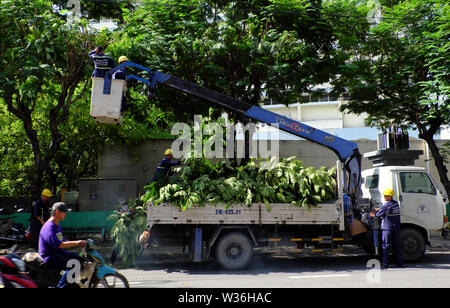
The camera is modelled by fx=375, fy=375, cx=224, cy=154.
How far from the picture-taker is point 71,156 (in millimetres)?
19703

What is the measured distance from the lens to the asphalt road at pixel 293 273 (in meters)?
7.15

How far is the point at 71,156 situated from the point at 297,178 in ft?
47.6

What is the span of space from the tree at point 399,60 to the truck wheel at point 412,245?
4.77m

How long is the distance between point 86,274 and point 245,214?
4.18 meters

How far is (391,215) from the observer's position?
860cm

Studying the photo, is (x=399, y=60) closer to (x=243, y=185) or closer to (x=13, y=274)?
(x=243, y=185)

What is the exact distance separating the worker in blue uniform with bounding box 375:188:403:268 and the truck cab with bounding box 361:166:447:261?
0.59 metres

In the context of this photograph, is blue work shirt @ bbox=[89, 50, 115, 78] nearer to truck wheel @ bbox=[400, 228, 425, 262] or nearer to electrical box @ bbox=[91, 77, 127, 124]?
electrical box @ bbox=[91, 77, 127, 124]

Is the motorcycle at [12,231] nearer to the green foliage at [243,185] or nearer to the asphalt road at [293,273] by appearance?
the asphalt road at [293,273]

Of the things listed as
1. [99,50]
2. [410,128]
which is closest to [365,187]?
[410,128]

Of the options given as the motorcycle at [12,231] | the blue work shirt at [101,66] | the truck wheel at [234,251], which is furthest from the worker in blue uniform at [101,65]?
the motorcycle at [12,231]

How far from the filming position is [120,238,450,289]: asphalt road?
7.15m

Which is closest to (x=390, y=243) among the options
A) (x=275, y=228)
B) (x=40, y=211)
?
(x=275, y=228)

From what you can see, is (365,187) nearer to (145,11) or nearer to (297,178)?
(297,178)
